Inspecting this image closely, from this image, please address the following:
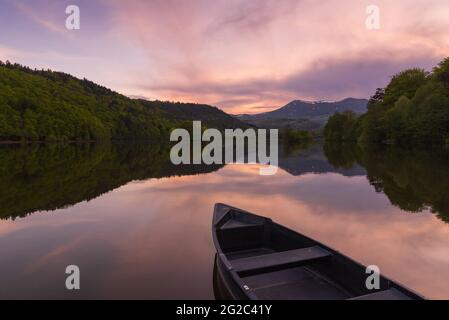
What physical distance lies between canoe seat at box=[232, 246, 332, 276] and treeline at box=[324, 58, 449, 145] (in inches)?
2850

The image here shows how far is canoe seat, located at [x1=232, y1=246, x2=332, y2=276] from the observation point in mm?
7973

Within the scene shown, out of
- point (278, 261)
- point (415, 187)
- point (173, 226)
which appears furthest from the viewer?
point (415, 187)

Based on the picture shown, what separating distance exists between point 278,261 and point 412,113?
8249cm

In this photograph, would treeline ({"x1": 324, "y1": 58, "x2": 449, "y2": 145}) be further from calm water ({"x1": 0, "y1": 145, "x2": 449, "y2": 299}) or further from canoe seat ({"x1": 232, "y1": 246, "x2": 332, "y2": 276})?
canoe seat ({"x1": 232, "y1": 246, "x2": 332, "y2": 276})

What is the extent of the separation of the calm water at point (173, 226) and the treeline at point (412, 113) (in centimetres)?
4817

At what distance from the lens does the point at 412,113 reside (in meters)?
77.2

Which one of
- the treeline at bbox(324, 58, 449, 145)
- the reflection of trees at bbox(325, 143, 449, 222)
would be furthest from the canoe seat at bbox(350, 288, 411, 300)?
the treeline at bbox(324, 58, 449, 145)

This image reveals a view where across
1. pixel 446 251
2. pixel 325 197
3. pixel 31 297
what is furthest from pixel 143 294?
pixel 325 197

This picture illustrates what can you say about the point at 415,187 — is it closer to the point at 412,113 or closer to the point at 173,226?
the point at 173,226

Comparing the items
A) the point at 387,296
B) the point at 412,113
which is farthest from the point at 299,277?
the point at 412,113

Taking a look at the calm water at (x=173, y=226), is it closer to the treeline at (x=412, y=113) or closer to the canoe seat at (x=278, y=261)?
the canoe seat at (x=278, y=261)

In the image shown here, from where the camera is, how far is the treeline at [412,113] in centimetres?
7106

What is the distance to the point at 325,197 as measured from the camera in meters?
23.5
